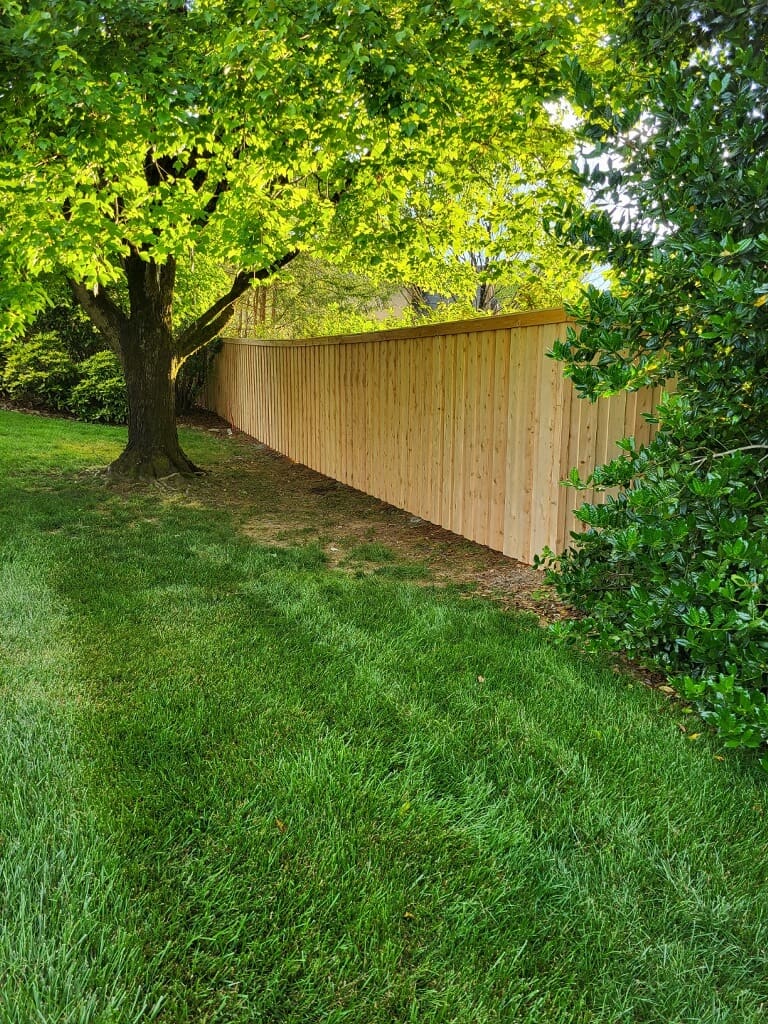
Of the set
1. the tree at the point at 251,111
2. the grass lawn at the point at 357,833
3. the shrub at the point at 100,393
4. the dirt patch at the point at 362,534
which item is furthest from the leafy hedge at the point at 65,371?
the grass lawn at the point at 357,833

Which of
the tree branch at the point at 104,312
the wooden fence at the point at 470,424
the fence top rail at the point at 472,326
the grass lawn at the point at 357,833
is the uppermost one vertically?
the tree branch at the point at 104,312

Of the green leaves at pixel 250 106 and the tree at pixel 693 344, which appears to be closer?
the tree at pixel 693 344

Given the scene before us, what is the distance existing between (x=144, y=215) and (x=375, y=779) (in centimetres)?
512

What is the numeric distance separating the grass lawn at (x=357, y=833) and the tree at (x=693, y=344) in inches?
16.6

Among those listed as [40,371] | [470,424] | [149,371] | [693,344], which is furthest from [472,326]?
[40,371]

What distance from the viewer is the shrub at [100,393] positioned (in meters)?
13.3

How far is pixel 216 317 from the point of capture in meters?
9.15

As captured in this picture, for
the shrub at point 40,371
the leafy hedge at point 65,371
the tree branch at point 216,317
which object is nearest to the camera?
the tree branch at point 216,317

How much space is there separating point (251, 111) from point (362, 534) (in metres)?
3.42

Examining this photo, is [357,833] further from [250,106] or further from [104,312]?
[104,312]

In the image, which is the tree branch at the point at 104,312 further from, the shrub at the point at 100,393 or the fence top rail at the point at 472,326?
the shrub at the point at 100,393

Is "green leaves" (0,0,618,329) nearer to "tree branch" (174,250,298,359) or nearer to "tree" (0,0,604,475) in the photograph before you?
"tree" (0,0,604,475)

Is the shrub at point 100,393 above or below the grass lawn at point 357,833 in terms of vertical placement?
above

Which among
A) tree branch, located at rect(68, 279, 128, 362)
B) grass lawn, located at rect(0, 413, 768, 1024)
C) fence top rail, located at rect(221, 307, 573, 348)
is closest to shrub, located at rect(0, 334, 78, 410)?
tree branch, located at rect(68, 279, 128, 362)
